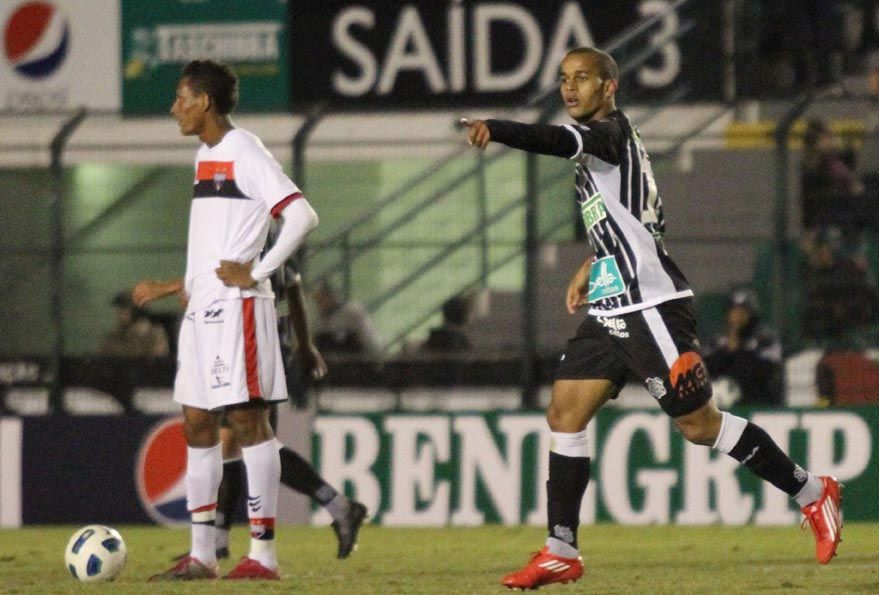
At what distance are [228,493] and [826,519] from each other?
2.88m

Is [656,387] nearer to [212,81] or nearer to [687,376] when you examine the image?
[687,376]

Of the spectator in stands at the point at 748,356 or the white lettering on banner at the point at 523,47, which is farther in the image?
the white lettering on banner at the point at 523,47

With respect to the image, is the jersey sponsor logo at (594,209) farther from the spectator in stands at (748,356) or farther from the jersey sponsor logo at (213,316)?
the spectator in stands at (748,356)

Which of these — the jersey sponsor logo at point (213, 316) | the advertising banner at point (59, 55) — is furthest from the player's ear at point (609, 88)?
the advertising banner at point (59, 55)

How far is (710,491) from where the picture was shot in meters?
11.8

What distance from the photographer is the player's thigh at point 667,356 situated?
23.4 ft

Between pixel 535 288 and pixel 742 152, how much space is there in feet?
8.06

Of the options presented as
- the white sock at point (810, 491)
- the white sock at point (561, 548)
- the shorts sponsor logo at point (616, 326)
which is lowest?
the white sock at point (561, 548)

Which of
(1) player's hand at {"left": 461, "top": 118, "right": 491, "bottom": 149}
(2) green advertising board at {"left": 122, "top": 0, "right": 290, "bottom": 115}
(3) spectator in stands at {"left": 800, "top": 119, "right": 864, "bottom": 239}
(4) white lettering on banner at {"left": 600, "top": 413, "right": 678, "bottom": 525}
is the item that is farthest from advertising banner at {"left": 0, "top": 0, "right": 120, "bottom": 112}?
(1) player's hand at {"left": 461, "top": 118, "right": 491, "bottom": 149}

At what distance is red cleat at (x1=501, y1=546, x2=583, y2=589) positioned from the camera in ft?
23.3

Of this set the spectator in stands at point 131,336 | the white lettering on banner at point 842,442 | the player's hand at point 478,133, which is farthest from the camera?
Result: the spectator in stands at point 131,336

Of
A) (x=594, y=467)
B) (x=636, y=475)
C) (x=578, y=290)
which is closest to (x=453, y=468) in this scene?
(x=594, y=467)

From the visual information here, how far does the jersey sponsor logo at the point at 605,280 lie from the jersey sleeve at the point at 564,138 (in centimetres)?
40

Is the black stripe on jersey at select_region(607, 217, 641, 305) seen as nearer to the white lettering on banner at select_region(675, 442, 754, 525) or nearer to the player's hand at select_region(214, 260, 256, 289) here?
the player's hand at select_region(214, 260, 256, 289)
